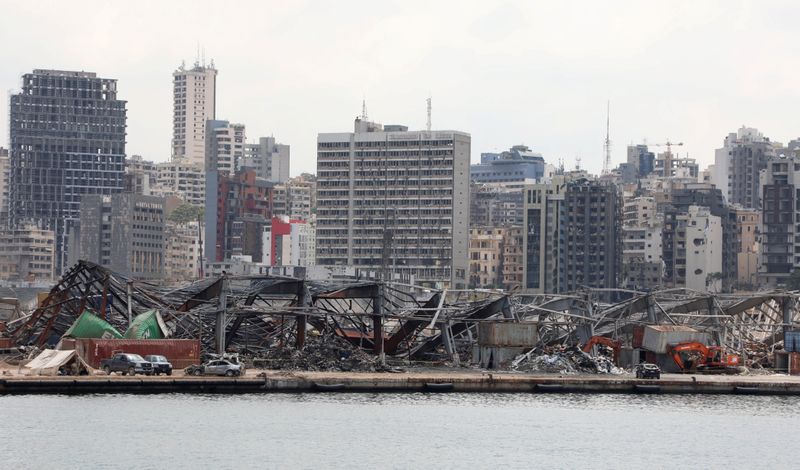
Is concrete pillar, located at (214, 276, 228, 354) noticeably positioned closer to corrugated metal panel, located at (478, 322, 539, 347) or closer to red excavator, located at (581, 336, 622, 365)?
corrugated metal panel, located at (478, 322, 539, 347)

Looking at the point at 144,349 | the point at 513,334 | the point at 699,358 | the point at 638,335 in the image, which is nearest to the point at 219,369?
the point at 144,349

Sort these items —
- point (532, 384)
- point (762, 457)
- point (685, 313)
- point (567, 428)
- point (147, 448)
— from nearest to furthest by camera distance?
1. point (147, 448)
2. point (762, 457)
3. point (567, 428)
4. point (532, 384)
5. point (685, 313)

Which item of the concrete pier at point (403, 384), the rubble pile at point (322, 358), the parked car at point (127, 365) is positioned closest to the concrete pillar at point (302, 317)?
the rubble pile at point (322, 358)

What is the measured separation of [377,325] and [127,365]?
19.4m

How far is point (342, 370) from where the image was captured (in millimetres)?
105188

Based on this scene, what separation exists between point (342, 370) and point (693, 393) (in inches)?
802

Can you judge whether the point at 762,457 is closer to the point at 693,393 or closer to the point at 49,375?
the point at 693,393

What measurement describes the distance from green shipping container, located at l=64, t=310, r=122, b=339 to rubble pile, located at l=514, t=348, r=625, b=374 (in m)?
25.2

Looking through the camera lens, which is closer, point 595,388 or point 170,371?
point 170,371

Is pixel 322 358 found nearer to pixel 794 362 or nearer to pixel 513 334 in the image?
pixel 513 334

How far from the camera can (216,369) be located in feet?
316

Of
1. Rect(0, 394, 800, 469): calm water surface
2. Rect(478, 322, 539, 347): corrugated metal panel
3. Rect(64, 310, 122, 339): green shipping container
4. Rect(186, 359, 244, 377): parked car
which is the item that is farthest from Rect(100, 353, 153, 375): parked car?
Rect(478, 322, 539, 347): corrugated metal panel

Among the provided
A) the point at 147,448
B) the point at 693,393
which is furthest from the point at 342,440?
the point at 693,393

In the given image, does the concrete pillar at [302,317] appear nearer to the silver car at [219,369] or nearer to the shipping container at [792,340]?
the silver car at [219,369]
